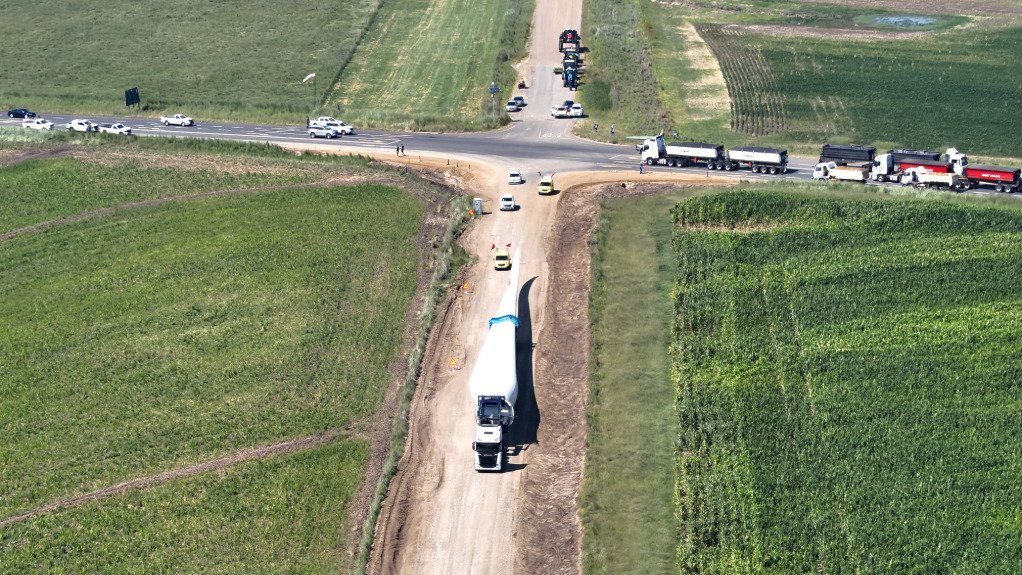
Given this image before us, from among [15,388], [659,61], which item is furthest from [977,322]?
[659,61]

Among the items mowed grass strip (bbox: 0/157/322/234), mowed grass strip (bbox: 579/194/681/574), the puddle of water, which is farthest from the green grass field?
mowed grass strip (bbox: 0/157/322/234)

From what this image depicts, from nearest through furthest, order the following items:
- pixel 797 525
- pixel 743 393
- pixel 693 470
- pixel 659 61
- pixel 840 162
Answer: pixel 797 525
pixel 693 470
pixel 743 393
pixel 840 162
pixel 659 61

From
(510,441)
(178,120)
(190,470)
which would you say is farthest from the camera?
(178,120)

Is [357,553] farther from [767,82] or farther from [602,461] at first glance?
[767,82]

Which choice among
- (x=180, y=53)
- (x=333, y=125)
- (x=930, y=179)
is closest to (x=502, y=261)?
(x=930, y=179)

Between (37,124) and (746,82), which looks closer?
(37,124)

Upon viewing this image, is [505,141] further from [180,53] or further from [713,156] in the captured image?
[180,53]

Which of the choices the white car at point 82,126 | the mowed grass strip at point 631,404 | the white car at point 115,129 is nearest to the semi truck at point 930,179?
the mowed grass strip at point 631,404

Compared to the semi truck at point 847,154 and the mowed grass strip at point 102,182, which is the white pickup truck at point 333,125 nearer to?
the mowed grass strip at point 102,182
